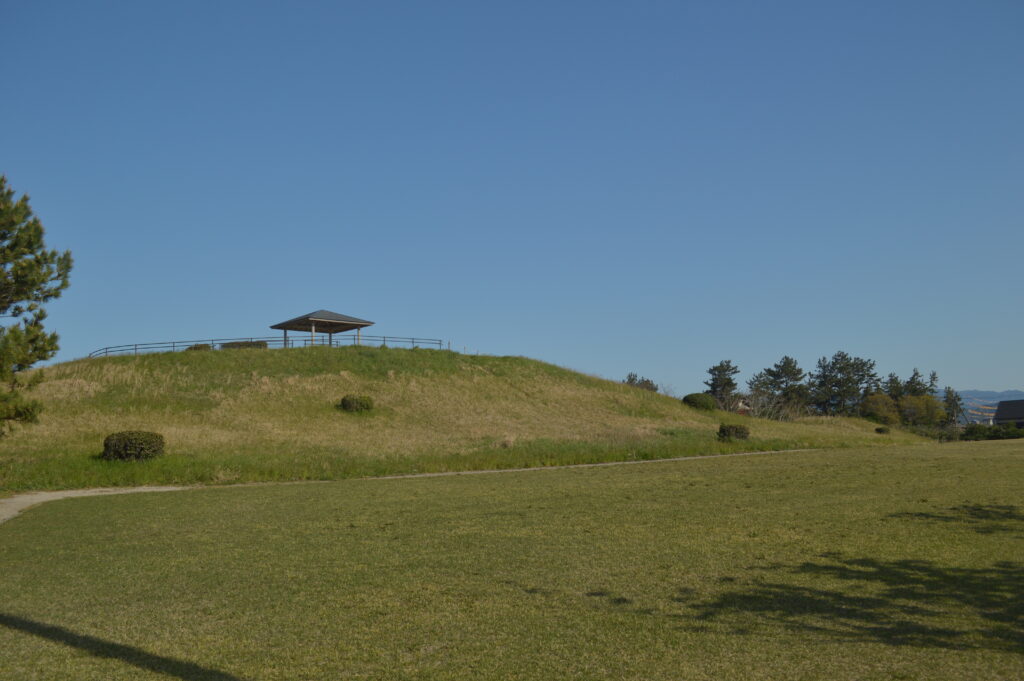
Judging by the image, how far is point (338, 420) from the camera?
4316 centimetres

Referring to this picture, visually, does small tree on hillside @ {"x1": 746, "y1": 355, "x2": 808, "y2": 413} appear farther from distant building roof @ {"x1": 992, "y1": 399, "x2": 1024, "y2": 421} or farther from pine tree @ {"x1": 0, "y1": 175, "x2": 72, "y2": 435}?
pine tree @ {"x1": 0, "y1": 175, "x2": 72, "y2": 435}

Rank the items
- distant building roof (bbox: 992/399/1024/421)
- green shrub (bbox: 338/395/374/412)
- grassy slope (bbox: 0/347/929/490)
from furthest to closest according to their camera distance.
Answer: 1. distant building roof (bbox: 992/399/1024/421)
2. green shrub (bbox: 338/395/374/412)
3. grassy slope (bbox: 0/347/929/490)

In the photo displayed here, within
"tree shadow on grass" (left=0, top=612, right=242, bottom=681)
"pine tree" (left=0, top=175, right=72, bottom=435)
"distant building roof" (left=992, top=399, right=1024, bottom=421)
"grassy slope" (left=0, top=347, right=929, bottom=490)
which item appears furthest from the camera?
"distant building roof" (left=992, top=399, right=1024, bottom=421)

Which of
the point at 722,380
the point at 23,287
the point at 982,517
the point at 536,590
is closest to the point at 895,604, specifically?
the point at 536,590

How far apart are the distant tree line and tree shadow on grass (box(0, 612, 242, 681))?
8987 centimetres

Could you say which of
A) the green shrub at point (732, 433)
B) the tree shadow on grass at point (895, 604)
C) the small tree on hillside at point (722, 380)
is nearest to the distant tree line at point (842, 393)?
the small tree on hillside at point (722, 380)

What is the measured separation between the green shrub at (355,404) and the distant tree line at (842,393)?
59.5 metres

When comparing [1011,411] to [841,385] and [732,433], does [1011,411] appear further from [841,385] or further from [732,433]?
[732,433]

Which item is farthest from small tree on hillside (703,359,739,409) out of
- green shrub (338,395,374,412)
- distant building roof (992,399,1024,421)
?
green shrub (338,395,374,412)

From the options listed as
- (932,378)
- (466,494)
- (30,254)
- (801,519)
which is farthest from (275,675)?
(932,378)

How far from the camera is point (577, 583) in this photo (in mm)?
8430

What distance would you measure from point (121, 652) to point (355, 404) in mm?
39511

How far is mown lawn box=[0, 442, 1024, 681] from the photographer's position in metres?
5.83

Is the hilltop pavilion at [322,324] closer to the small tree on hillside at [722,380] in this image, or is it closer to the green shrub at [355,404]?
the green shrub at [355,404]
